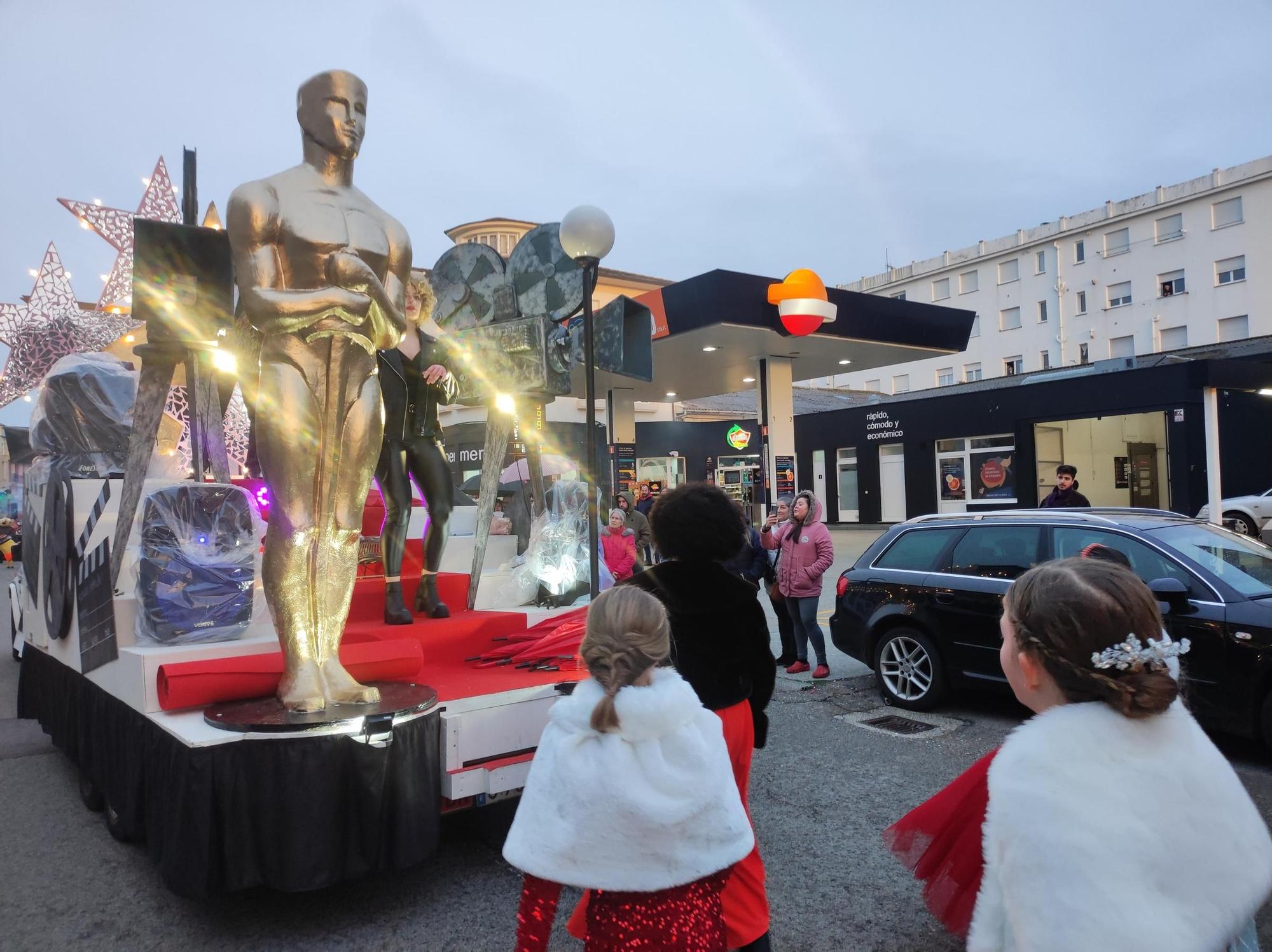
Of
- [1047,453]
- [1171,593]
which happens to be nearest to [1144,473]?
[1047,453]

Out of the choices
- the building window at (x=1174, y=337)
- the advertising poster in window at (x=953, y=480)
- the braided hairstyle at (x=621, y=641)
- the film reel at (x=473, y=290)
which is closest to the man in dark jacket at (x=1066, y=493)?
the film reel at (x=473, y=290)

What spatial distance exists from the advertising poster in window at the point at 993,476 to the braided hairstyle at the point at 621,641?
22.5 metres

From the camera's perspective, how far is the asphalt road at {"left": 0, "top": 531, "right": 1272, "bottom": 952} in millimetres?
3033

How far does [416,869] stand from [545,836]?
2.13m

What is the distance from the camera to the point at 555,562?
5.34 metres

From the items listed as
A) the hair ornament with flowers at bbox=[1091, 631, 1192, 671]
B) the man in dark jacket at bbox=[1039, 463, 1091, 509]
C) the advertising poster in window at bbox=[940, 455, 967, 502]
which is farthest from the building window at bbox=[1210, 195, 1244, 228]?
the hair ornament with flowers at bbox=[1091, 631, 1192, 671]

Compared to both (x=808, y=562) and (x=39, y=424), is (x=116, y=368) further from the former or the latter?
(x=808, y=562)

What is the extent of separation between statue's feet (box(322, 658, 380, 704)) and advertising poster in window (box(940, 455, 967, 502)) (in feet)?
76.0

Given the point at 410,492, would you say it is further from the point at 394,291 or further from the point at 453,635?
the point at 394,291

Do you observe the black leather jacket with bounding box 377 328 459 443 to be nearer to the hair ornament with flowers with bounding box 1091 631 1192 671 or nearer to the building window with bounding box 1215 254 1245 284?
the hair ornament with flowers with bounding box 1091 631 1192 671

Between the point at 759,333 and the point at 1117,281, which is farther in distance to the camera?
the point at 1117,281

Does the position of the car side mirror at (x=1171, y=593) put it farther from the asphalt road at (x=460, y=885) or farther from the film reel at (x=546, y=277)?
the film reel at (x=546, y=277)

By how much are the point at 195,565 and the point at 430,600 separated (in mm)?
1327

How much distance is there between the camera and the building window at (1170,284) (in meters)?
37.4
